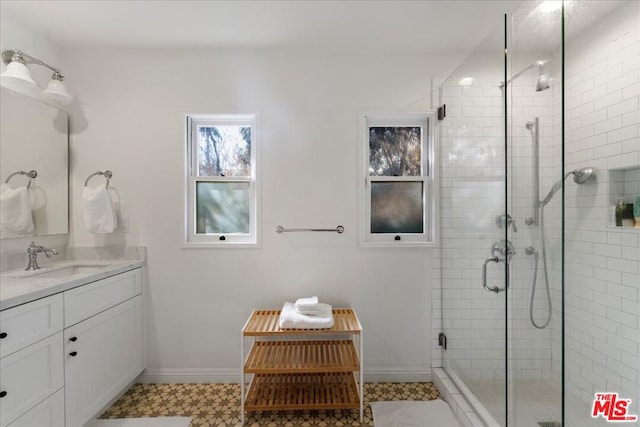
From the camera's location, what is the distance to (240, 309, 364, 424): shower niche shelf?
1.72m

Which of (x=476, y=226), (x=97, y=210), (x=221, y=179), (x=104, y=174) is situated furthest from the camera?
(x=221, y=179)

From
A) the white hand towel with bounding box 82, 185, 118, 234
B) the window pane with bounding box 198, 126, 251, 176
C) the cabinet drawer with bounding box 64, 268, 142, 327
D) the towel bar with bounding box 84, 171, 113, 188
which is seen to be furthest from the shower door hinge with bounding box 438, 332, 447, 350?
the towel bar with bounding box 84, 171, 113, 188

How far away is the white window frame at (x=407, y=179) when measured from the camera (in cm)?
212

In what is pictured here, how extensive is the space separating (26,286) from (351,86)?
7.15 feet

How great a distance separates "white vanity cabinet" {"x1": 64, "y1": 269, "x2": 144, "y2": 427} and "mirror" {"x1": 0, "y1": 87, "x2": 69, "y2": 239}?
63 cm

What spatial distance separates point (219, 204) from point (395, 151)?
4.57 feet

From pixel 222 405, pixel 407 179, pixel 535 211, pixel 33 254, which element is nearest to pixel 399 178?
pixel 407 179

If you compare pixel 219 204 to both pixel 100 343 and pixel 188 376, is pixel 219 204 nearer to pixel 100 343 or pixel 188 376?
pixel 100 343

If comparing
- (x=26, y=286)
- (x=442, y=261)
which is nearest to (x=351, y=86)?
(x=442, y=261)

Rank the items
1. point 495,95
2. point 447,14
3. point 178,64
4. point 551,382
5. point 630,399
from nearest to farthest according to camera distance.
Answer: point 551,382 → point 630,399 → point 495,95 → point 447,14 → point 178,64

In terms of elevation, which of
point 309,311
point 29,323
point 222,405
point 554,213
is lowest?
point 222,405

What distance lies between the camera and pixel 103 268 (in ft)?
6.04

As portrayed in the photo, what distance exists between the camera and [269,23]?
6.05 feet

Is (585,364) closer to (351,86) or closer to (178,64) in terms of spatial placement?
Answer: (351,86)
